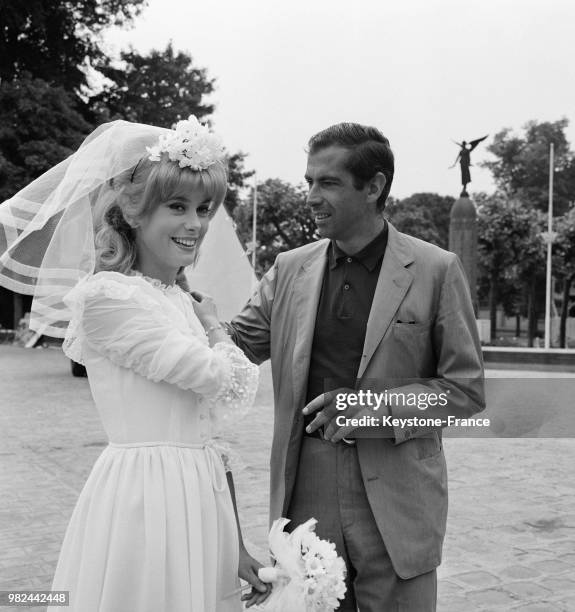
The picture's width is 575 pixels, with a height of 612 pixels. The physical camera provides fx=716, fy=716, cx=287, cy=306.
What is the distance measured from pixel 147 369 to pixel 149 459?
264 mm

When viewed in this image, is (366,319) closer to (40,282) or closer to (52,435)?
(40,282)

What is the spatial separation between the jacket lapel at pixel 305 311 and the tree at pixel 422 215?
3486 centimetres

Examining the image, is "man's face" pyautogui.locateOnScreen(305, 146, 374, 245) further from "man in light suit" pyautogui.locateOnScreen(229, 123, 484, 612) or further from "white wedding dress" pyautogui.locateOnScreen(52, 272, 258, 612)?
"white wedding dress" pyautogui.locateOnScreen(52, 272, 258, 612)

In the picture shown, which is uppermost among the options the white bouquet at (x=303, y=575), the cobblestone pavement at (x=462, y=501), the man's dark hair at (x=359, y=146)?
the man's dark hair at (x=359, y=146)

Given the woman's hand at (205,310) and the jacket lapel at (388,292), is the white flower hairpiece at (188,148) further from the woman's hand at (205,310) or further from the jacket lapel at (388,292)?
the jacket lapel at (388,292)

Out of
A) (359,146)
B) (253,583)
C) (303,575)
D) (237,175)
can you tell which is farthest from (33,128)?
(303,575)

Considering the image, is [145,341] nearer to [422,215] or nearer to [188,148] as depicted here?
[188,148]

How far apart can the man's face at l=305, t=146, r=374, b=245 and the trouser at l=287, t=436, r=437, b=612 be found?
2.37 ft

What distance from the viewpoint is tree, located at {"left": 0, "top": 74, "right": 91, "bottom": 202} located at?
2002 cm

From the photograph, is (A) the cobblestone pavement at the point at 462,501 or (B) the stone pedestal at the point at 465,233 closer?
(A) the cobblestone pavement at the point at 462,501

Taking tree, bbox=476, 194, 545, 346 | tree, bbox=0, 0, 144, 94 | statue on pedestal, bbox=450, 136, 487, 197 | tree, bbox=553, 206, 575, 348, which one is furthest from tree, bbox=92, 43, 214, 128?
tree, bbox=553, 206, 575, 348

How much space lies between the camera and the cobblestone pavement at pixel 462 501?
13.4 ft

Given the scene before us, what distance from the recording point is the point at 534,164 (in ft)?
145

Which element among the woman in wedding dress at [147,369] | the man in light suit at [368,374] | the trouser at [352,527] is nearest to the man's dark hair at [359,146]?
the man in light suit at [368,374]
